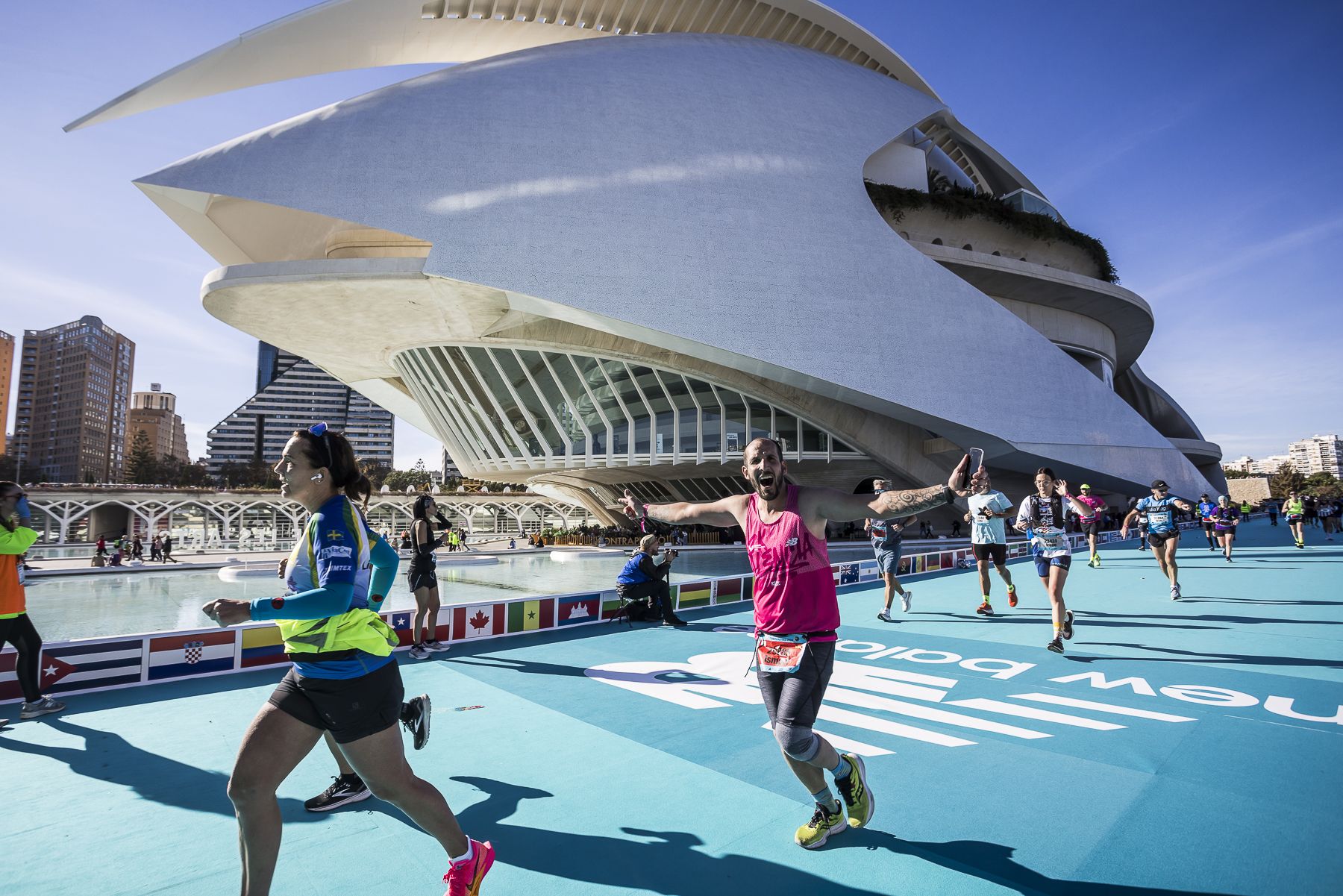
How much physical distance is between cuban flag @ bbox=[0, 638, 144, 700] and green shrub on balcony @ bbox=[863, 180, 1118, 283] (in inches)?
1137

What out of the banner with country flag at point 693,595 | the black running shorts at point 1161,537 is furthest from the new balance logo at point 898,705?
the black running shorts at point 1161,537

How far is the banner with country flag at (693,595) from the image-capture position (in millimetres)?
10562

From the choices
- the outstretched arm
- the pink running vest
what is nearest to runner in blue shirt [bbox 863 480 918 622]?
the outstretched arm

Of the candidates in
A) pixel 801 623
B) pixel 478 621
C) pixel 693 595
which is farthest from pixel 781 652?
pixel 693 595

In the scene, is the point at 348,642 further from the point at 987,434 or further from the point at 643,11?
the point at 643,11

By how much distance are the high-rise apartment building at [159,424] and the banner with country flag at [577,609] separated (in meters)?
122

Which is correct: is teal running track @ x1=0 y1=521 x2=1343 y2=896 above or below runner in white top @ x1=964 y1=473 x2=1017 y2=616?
below

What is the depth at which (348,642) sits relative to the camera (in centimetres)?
236

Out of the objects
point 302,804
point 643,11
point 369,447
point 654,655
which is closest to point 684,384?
point 643,11

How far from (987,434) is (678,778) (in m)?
23.2

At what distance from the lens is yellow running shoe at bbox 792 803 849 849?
9.72 feet

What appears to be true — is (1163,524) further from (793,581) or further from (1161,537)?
Answer: (793,581)

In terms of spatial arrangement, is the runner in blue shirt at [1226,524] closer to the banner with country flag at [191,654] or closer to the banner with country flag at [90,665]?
the banner with country flag at [191,654]

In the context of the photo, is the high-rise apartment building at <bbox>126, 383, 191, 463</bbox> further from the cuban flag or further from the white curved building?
the cuban flag
